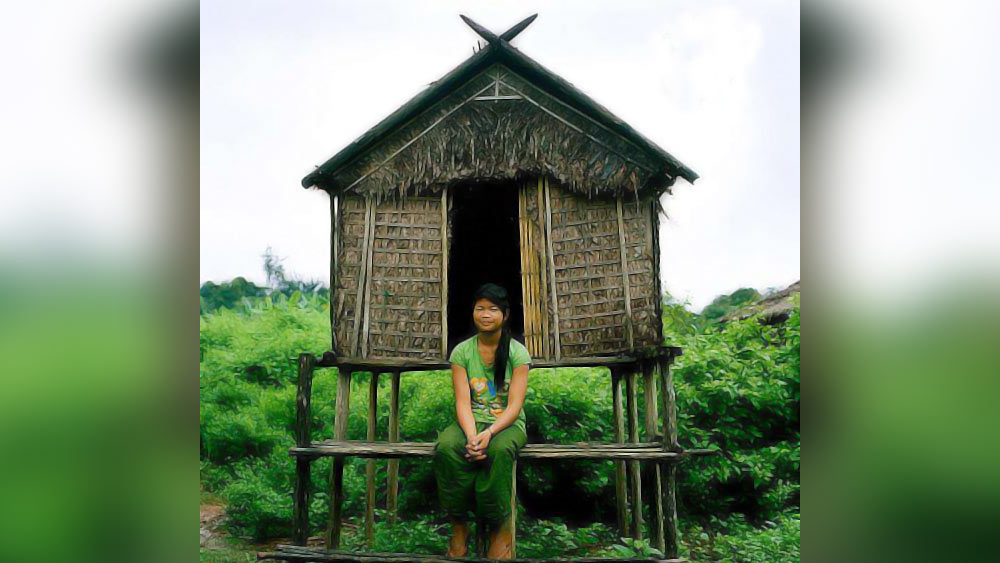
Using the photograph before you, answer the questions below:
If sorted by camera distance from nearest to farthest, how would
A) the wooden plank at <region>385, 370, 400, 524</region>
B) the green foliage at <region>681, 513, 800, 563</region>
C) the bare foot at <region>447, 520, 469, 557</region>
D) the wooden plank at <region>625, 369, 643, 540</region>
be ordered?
the bare foot at <region>447, 520, 469, 557</region> < the green foliage at <region>681, 513, 800, 563</region> < the wooden plank at <region>625, 369, 643, 540</region> < the wooden plank at <region>385, 370, 400, 524</region>

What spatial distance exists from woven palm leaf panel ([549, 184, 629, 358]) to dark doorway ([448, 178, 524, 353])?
104 inches

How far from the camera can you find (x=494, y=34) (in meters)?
6.30

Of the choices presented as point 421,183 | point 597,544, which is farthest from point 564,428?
point 421,183

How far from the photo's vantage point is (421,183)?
6.54 metres

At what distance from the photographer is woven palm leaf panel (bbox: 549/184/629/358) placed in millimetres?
6531

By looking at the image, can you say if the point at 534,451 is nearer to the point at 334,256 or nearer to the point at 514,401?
the point at 514,401

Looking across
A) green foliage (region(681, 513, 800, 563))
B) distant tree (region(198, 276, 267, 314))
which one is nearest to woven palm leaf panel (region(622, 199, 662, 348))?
green foliage (region(681, 513, 800, 563))

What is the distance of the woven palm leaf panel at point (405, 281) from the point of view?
6.58 metres

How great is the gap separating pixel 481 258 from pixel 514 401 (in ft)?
15.0

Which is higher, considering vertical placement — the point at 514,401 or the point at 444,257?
the point at 444,257

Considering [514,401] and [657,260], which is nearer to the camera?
[514,401]

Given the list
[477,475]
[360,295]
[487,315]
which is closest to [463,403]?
[477,475]

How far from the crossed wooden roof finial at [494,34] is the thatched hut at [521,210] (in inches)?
0.5

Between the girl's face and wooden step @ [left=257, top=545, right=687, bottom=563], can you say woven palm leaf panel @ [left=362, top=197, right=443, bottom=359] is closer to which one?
the girl's face
